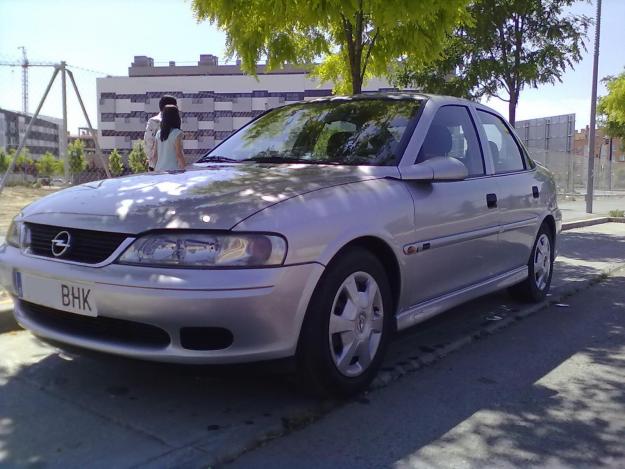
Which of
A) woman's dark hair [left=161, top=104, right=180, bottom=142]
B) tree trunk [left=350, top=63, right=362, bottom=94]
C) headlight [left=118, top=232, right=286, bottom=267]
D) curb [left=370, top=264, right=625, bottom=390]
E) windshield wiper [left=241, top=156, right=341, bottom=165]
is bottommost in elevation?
curb [left=370, top=264, right=625, bottom=390]

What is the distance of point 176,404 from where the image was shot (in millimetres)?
3047

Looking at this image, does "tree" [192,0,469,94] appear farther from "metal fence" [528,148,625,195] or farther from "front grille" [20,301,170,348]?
"metal fence" [528,148,625,195]

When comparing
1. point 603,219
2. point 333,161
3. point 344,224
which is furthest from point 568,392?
point 603,219

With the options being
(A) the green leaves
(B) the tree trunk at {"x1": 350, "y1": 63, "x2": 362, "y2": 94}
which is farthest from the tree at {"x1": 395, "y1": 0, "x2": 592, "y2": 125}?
(A) the green leaves

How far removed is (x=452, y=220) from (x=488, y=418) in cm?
126

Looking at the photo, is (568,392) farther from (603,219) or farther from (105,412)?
(603,219)

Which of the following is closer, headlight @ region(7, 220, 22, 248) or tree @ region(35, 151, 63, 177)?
headlight @ region(7, 220, 22, 248)

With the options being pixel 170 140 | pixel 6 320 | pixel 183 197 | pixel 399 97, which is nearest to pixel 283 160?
pixel 399 97

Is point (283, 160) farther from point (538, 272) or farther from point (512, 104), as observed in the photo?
point (512, 104)

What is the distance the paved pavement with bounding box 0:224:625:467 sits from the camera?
8.48ft

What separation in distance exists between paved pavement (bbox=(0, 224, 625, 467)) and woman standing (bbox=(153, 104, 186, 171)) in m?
2.46

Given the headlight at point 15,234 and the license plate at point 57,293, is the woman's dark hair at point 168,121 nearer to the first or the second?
the headlight at point 15,234

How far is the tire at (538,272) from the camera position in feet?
17.5

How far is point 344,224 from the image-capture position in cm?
297
